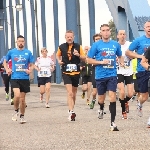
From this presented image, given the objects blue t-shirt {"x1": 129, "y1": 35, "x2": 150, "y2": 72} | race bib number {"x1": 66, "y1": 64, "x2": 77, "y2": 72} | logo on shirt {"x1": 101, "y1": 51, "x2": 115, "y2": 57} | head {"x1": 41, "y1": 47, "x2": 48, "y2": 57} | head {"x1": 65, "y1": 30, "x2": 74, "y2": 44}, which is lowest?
race bib number {"x1": 66, "y1": 64, "x2": 77, "y2": 72}

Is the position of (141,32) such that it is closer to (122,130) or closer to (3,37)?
(122,130)

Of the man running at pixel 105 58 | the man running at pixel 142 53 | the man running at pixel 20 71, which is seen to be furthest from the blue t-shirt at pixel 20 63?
the man running at pixel 142 53

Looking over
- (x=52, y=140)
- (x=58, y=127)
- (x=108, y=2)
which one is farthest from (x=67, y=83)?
(x=108, y=2)

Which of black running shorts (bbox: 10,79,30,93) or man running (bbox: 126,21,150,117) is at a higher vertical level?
man running (bbox: 126,21,150,117)

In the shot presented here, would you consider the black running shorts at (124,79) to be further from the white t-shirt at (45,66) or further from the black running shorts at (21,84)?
the white t-shirt at (45,66)

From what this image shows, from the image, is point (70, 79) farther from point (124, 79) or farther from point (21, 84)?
point (124, 79)

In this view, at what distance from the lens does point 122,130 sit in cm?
966

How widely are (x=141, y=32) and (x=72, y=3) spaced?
41.7ft

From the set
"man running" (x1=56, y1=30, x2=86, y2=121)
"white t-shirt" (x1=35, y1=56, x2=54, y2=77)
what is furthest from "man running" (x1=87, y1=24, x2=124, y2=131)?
"white t-shirt" (x1=35, y1=56, x2=54, y2=77)

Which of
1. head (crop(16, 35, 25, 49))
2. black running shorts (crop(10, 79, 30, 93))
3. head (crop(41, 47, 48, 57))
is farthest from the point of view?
head (crop(41, 47, 48, 57))

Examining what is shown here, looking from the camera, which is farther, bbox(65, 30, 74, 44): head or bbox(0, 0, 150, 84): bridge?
bbox(0, 0, 150, 84): bridge

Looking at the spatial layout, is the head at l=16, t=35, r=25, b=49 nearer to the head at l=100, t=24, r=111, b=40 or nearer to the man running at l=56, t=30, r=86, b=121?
the man running at l=56, t=30, r=86, b=121

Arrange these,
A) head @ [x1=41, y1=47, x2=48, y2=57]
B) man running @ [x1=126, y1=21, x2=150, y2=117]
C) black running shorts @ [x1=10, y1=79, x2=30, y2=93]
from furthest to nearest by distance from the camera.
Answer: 1. head @ [x1=41, y1=47, x2=48, y2=57]
2. black running shorts @ [x1=10, y1=79, x2=30, y2=93]
3. man running @ [x1=126, y1=21, x2=150, y2=117]

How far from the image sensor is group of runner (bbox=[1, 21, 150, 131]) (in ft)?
33.6
